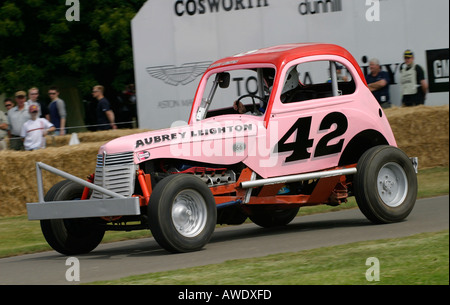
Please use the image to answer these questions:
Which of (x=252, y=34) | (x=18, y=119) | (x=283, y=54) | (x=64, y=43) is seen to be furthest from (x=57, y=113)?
(x=283, y=54)

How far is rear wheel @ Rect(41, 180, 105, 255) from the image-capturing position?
9562 mm

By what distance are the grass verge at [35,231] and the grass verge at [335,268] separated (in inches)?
→ 69.3

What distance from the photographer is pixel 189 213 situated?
29.5 ft

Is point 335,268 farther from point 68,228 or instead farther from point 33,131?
point 33,131

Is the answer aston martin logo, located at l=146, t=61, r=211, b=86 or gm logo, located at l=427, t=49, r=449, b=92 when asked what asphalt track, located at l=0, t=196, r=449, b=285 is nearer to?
gm logo, located at l=427, t=49, r=449, b=92

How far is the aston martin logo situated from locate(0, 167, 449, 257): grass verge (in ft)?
16.7

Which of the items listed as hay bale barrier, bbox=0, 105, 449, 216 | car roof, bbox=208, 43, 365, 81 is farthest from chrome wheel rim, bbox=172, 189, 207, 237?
hay bale barrier, bbox=0, 105, 449, 216

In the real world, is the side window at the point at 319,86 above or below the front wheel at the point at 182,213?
above

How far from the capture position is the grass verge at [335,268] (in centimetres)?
673

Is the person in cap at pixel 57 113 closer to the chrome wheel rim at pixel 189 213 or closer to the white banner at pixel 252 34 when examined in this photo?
the white banner at pixel 252 34

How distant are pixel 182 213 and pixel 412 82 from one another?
27.2 ft

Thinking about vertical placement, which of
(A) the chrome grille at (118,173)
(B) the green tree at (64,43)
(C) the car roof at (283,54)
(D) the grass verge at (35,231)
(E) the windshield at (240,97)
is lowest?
(D) the grass verge at (35,231)

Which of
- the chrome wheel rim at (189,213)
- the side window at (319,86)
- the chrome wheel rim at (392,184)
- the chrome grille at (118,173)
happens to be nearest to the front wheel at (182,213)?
the chrome wheel rim at (189,213)

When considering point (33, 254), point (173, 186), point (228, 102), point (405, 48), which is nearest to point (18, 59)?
point (228, 102)
